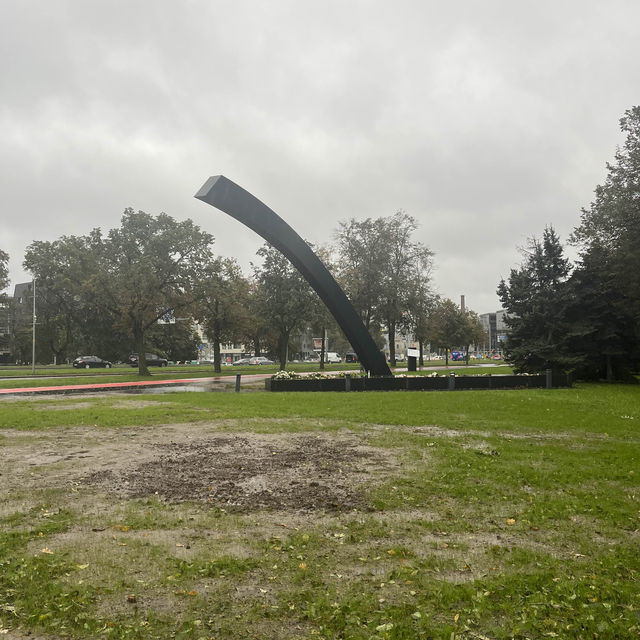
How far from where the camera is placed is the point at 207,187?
17.9m

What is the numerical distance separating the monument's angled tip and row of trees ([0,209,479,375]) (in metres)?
19.2

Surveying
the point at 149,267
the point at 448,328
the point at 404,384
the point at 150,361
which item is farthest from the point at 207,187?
the point at 150,361

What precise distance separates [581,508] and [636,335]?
998 inches

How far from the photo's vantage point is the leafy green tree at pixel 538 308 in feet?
90.8

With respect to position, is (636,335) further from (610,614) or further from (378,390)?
(610,614)

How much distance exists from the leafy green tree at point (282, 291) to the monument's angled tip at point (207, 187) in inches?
924

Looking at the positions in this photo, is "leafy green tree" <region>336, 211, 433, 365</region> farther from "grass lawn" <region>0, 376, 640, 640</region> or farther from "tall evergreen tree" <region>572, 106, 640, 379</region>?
"grass lawn" <region>0, 376, 640, 640</region>

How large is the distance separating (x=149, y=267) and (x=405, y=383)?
2143 centimetres

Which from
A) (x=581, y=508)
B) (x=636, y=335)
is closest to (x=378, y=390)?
(x=636, y=335)

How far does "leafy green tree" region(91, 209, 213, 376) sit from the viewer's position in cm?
3644

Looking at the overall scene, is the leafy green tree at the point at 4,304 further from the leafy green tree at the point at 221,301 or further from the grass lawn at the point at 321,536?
the grass lawn at the point at 321,536

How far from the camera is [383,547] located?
4.73 metres

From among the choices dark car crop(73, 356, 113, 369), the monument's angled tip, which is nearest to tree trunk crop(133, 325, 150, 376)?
the monument's angled tip

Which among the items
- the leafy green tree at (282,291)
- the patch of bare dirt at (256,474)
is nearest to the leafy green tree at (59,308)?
the leafy green tree at (282,291)
